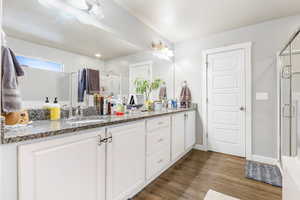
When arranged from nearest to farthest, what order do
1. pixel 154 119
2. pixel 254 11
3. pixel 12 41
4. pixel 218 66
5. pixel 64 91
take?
pixel 12 41 → pixel 64 91 → pixel 154 119 → pixel 254 11 → pixel 218 66

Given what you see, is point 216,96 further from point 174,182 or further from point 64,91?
point 64,91

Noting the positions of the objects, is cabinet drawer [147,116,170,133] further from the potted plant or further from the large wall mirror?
the large wall mirror

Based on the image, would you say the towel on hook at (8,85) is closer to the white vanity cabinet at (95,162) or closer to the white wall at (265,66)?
the white vanity cabinet at (95,162)

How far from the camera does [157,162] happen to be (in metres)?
1.82

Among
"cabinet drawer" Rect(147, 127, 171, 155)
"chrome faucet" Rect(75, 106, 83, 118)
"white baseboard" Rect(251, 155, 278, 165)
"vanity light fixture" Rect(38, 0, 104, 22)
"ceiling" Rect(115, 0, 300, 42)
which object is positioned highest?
"ceiling" Rect(115, 0, 300, 42)

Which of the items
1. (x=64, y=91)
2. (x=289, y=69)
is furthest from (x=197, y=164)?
(x=64, y=91)

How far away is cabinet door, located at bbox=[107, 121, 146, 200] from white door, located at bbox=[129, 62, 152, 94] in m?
0.91

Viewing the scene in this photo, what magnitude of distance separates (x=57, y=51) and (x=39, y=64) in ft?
0.69

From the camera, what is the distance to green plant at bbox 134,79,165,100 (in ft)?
8.04

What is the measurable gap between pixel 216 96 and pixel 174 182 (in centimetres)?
184

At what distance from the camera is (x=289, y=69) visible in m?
2.19

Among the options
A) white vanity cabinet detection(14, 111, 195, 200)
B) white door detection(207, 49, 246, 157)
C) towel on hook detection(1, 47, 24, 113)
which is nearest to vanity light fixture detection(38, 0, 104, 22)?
towel on hook detection(1, 47, 24, 113)

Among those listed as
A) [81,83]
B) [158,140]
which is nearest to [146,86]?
[158,140]

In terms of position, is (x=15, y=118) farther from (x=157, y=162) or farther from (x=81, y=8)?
(x=157, y=162)
